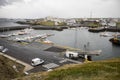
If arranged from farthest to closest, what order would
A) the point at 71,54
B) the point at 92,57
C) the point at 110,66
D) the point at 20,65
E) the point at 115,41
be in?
the point at 115,41
the point at 92,57
the point at 71,54
the point at 20,65
the point at 110,66

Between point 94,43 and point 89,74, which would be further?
point 94,43

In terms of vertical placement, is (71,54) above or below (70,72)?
below

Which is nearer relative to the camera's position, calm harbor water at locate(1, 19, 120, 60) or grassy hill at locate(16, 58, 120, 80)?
grassy hill at locate(16, 58, 120, 80)

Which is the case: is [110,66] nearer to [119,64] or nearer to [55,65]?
[119,64]

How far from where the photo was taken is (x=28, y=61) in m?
29.0

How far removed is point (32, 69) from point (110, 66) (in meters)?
15.7

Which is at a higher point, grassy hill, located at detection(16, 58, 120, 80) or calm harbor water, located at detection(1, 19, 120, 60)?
grassy hill, located at detection(16, 58, 120, 80)

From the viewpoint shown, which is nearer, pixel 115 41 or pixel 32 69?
pixel 32 69

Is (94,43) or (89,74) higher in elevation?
(89,74)

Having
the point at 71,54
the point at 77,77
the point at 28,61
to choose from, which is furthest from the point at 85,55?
the point at 77,77

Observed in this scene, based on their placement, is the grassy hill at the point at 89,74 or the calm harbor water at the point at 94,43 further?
the calm harbor water at the point at 94,43

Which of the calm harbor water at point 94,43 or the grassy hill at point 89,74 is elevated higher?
the grassy hill at point 89,74

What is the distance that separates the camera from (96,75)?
31.9 ft

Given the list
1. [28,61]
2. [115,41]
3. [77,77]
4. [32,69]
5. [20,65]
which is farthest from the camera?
[115,41]
